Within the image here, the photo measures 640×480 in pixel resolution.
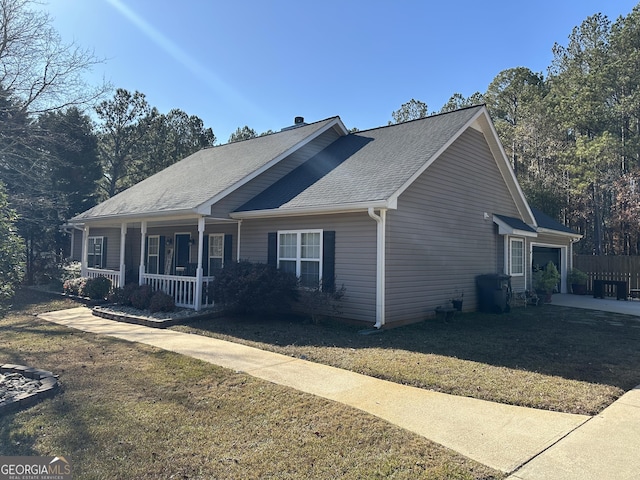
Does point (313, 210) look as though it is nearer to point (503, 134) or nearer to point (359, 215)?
point (359, 215)

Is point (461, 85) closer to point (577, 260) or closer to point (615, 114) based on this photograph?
point (615, 114)

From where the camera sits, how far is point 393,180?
31.4ft

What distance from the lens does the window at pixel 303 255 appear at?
10.4m

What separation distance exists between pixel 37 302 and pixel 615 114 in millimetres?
29466

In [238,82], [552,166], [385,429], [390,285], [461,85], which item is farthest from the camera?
[461,85]

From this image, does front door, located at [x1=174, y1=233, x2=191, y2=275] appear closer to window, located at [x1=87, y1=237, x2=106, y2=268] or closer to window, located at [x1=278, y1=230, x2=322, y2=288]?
window, located at [x1=278, y1=230, x2=322, y2=288]

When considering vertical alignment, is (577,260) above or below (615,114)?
below

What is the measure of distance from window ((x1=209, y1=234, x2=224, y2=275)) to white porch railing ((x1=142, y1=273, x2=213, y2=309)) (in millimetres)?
1081

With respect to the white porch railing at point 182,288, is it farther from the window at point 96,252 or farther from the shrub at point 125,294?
the window at point 96,252

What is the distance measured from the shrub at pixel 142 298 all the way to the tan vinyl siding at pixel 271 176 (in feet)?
10.1

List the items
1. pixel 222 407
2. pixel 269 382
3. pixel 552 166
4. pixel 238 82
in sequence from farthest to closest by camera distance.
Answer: pixel 552 166, pixel 238 82, pixel 269 382, pixel 222 407

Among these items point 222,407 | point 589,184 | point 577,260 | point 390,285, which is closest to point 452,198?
point 390,285

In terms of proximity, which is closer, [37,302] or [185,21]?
[185,21]

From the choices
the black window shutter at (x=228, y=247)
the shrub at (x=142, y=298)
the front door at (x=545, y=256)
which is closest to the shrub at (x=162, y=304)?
the shrub at (x=142, y=298)
